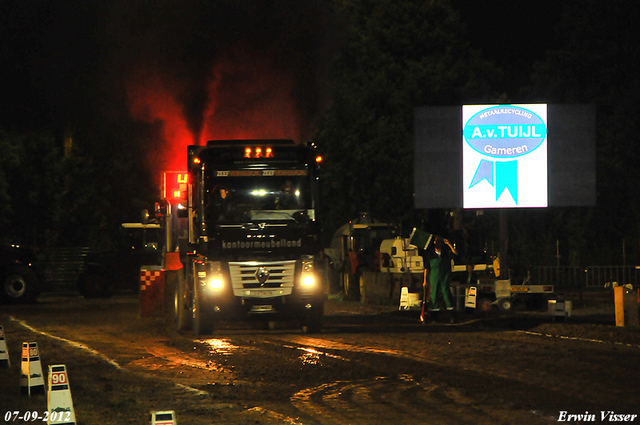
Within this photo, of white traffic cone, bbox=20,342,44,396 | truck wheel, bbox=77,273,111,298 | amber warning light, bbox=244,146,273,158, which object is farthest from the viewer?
truck wheel, bbox=77,273,111,298

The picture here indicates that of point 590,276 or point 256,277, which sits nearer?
point 256,277

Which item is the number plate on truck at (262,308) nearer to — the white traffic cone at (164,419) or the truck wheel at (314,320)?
the truck wheel at (314,320)

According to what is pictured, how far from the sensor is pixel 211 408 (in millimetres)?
9602

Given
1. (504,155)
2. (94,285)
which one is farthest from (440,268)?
(94,285)

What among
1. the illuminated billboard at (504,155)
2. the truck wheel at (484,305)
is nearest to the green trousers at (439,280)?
the truck wheel at (484,305)

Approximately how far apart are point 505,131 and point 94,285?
17.0 metres

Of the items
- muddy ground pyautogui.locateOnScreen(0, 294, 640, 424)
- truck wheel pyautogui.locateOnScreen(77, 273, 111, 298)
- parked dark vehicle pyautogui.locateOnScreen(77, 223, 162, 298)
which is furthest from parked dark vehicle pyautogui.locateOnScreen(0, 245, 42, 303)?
muddy ground pyautogui.locateOnScreen(0, 294, 640, 424)

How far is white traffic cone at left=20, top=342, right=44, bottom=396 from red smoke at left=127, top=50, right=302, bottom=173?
24953 millimetres

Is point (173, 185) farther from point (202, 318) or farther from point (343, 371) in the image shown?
point (343, 371)

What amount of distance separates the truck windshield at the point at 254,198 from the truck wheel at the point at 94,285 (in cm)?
1905

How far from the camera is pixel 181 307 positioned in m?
18.9

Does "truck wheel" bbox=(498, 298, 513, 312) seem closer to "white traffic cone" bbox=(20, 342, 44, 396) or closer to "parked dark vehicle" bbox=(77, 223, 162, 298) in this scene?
"white traffic cone" bbox=(20, 342, 44, 396)

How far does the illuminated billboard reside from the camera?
25125 millimetres

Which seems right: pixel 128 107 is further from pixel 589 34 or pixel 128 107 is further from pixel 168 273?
pixel 589 34
